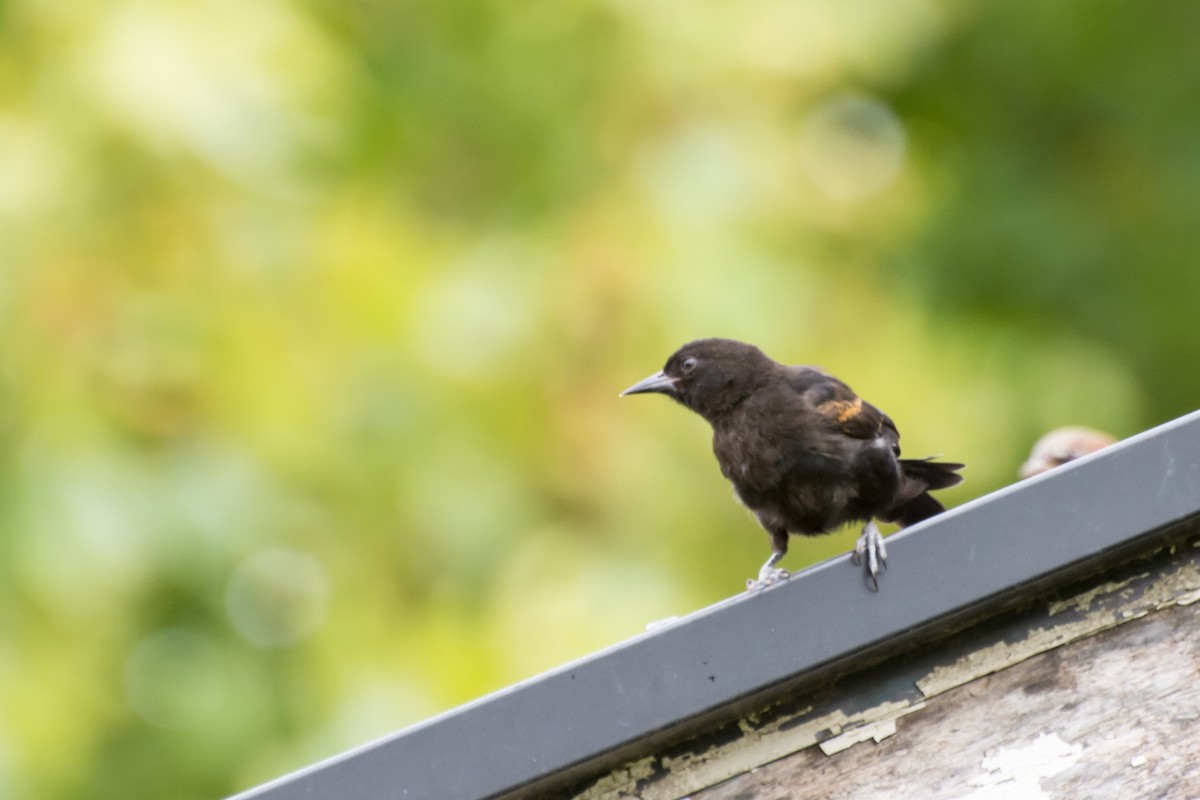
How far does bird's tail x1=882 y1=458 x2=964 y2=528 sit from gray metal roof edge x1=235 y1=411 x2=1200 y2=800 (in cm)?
141

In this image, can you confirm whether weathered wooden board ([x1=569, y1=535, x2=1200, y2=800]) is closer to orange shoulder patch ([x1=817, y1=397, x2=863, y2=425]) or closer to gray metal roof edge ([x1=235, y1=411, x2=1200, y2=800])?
gray metal roof edge ([x1=235, y1=411, x2=1200, y2=800])

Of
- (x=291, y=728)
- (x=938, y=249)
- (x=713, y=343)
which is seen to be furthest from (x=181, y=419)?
(x=938, y=249)

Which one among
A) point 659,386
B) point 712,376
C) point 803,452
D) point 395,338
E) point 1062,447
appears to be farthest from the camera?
point 395,338

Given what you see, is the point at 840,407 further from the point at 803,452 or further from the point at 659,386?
the point at 659,386

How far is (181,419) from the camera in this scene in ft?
16.5

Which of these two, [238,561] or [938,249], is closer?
[238,561]

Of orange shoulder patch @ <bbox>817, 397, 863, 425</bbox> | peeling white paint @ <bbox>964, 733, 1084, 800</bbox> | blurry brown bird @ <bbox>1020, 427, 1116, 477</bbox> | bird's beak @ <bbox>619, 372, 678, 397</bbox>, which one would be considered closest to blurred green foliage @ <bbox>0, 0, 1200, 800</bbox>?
bird's beak @ <bbox>619, 372, 678, 397</bbox>

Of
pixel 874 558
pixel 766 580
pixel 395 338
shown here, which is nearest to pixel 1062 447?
pixel 766 580

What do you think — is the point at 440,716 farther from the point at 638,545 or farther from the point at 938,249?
the point at 938,249

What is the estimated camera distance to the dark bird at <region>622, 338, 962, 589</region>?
3.22 m

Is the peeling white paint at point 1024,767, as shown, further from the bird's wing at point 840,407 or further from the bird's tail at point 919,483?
the bird's tail at point 919,483

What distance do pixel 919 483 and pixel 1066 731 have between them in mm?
1353

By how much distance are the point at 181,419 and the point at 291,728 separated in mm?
1121

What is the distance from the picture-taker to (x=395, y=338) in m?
5.26
